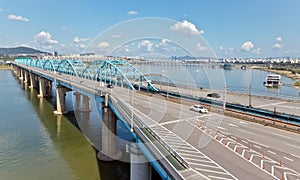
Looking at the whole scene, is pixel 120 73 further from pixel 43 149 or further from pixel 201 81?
pixel 201 81

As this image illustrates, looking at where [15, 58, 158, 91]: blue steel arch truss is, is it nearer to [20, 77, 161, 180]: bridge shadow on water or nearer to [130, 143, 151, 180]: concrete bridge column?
[20, 77, 161, 180]: bridge shadow on water

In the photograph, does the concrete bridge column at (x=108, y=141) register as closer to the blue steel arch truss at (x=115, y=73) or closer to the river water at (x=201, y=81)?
the blue steel arch truss at (x=115, y=73)

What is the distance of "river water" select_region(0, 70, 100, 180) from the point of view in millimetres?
26281

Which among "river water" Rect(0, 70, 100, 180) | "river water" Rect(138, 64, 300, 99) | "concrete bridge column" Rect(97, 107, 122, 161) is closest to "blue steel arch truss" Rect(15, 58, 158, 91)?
"river water" Rect(138, 64, 300, 99)

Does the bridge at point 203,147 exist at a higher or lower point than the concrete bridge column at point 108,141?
higher

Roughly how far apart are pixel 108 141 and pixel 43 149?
10039 mm

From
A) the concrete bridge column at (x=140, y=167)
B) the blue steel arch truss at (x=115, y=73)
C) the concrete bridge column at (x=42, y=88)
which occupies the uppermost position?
the blue steel arch truss at (x=115, y=73)

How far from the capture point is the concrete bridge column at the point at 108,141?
2996cm

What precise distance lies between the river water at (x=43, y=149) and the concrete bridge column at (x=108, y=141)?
4.55 ft

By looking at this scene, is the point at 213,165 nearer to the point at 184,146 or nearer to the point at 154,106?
the point at 184,146

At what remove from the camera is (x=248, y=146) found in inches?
767

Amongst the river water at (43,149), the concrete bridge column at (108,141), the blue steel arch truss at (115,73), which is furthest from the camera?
the blue steel arch truss at (115,73)

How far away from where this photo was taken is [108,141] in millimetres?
30438

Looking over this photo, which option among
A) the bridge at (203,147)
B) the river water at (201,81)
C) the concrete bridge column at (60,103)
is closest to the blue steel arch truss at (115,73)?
the river water at (201,81)
